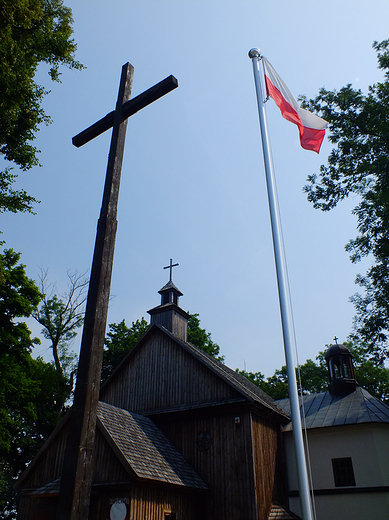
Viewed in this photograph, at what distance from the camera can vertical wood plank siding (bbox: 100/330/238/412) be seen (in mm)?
18266

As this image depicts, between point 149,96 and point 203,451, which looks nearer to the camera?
point 149,96

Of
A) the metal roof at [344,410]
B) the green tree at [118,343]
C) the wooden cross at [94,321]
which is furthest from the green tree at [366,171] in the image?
the green tree at [118,343]

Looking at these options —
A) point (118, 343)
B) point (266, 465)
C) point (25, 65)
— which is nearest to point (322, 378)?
point (118, 343)

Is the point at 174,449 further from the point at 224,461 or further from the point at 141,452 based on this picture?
the point at 141,452

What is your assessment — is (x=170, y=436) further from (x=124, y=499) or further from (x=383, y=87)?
(x=383, y=87)

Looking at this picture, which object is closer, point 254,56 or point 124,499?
point 254,56

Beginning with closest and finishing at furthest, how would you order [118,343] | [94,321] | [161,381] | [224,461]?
[94,321]
[224,461]
[161,381]
[118,343]

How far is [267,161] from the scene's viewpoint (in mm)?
9797

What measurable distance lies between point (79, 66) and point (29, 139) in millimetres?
3381

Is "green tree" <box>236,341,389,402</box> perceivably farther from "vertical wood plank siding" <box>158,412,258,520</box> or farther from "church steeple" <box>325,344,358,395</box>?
"vertical wood plank siding" <box>158,412,258,520</box>

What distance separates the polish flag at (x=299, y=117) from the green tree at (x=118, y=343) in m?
28.2

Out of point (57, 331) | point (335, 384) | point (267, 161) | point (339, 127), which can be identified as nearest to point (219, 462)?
point (335, 384)

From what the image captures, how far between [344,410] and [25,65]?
20.5 metres

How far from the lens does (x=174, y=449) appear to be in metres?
17.3
